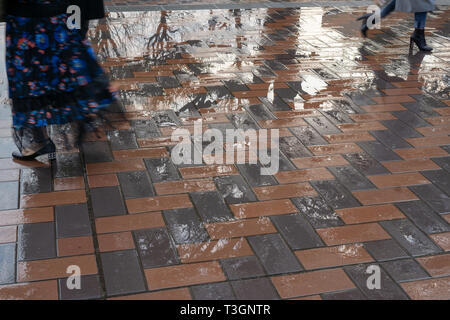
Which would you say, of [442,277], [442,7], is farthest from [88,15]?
[442,7]

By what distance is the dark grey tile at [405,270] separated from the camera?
2346 millimetres

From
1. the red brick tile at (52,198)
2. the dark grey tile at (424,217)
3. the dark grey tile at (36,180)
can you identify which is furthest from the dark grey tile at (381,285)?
the dark grey tile at (36,180)

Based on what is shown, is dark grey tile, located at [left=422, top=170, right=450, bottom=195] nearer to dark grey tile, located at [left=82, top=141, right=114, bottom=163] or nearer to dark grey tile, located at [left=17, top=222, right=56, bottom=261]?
dark grey tile, located at [left=82, top=141, right=114, bottom=163]

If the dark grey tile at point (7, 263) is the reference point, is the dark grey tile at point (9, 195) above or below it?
above

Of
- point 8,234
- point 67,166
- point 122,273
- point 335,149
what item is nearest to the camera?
point 122,273

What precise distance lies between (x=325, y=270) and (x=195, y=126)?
1.58 meters

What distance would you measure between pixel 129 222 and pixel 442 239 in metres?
1.44

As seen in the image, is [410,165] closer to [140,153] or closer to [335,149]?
[335,149]

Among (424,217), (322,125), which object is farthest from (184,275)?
(322,125)

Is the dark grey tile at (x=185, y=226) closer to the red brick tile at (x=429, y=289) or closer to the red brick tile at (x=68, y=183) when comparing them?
→ the red brick tile at (x=68, y=183)

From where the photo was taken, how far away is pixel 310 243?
2561 mm

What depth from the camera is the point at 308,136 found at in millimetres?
3605

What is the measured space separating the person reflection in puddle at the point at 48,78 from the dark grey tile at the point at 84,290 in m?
1.10

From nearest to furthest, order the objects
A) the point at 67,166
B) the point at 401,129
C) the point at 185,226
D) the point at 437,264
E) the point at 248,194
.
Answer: the point at 437,264 < the point at 185,226 < the point at 248,194 < the point at 67,166 < the point at 401,129
